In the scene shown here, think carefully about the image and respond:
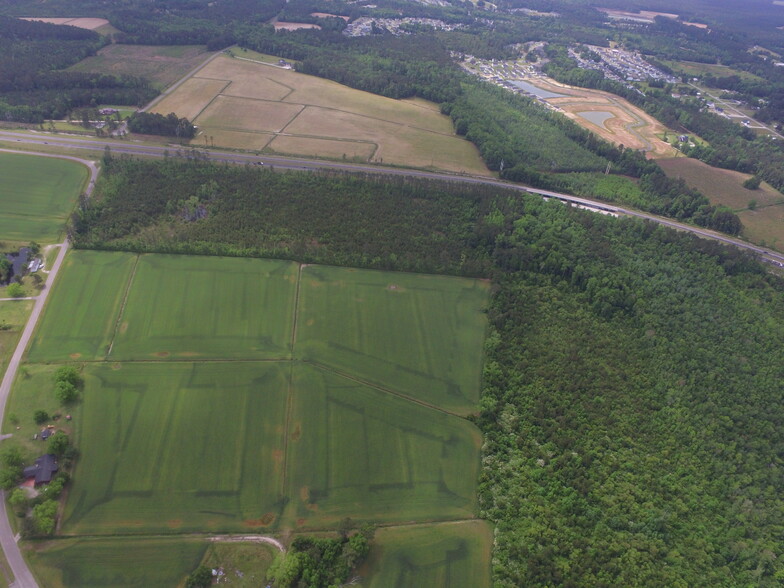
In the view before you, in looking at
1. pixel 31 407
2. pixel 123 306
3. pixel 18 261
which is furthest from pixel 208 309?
pixel 18 261

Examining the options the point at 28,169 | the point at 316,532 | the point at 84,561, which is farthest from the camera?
the point at 28,169

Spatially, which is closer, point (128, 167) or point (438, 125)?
point (128, 167)

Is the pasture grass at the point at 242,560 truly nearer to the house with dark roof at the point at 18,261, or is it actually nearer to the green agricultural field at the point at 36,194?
the house with dark roof at the point at 18,261

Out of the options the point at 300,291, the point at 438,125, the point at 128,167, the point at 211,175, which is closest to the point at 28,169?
the point at 128,167

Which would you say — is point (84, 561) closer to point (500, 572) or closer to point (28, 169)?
point (500, 572)

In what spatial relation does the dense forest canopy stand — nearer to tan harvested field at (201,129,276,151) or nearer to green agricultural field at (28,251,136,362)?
green agricultural field at (28,251,136,362)

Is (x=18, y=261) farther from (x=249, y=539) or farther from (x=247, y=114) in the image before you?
(x=247, y=114)

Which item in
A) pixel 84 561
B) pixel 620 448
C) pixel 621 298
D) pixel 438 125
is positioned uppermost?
pixel 438 125
